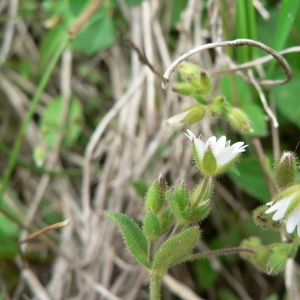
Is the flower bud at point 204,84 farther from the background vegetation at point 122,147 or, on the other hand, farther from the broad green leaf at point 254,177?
the broad green leaf at point 254,177

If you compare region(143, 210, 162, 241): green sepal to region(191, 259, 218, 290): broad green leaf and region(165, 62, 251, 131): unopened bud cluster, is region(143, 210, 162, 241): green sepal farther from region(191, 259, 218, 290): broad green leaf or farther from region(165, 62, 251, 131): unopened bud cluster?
region(191, 259, 218, 290): broad green leaf

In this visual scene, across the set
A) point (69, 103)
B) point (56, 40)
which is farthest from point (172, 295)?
point (56, 40)

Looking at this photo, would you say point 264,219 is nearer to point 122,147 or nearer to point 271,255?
point 271,255

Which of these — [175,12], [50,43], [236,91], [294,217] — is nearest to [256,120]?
[236,91]

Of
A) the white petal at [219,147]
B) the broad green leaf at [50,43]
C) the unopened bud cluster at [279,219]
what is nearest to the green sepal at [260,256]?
the unopened bud cluster at [279,219]

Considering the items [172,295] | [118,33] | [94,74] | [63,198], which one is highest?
[118,33]

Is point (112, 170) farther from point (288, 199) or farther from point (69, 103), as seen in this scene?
point (288, 199)
